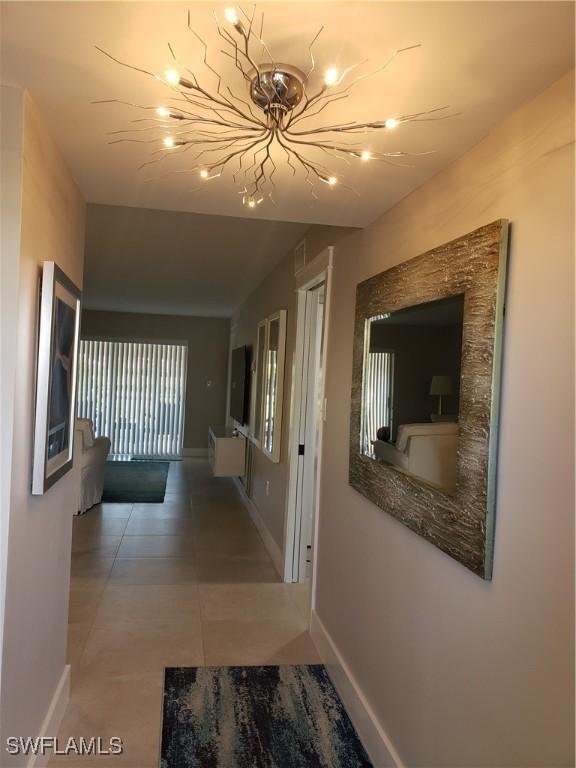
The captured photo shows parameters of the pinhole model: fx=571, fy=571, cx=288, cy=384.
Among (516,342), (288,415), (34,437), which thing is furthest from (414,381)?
(288,415)

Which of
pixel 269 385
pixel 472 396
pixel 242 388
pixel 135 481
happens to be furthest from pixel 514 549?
pixel 135 481

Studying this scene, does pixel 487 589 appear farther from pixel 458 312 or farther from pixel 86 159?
pixel 86 159

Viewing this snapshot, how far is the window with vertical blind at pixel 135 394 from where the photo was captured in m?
10.0

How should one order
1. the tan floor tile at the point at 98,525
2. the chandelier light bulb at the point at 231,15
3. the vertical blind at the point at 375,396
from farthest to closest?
1. the tan floor tile at the point at 98,525
2. the vertical blind at the point at 375,396
3. the chandelier light bulb at the point at 231,15

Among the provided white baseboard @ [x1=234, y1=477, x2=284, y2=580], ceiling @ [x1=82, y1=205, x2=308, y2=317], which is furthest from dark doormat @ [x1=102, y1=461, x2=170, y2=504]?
ceiling @ [x1=82, y1=205, x2=308, y2=317]

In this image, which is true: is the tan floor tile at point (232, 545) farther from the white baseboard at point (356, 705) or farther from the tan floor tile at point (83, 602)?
the white baseboard at point (356, 705)

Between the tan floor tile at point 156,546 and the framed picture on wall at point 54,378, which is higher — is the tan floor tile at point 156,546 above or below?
below

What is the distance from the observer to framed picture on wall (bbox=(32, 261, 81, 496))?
1.81 meters

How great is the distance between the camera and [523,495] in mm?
1425

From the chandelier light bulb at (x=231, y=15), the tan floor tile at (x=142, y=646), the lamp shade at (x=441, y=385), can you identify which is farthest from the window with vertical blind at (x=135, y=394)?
the chandelier light bulb at (x=231, y=15)

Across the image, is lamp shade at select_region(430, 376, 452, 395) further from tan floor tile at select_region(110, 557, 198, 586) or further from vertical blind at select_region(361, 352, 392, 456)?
tan floor tile at select_region(110, 557, 198, 586)

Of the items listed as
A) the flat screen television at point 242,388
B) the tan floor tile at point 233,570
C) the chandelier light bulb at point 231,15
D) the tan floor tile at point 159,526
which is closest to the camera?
the chandelier light bulb at point 231,15

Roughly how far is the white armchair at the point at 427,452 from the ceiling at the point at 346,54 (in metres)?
0.90

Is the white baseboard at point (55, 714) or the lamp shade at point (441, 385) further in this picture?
the white baseboard at point (55, 714)
